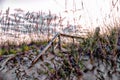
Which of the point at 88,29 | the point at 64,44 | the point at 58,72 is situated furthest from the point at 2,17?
the point at 58,72

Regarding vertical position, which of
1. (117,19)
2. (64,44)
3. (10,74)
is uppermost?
(117,19)

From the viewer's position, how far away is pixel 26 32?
968 centimetres

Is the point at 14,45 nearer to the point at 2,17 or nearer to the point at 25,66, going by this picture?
the point at 2,17

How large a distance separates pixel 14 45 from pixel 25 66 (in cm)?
325

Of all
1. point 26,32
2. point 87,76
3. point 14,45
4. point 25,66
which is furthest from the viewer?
point 26,32

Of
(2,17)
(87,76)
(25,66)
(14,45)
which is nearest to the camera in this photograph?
(87,76)

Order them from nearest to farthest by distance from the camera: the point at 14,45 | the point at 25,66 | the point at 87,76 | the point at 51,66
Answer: the point at 87,76 < the point at 51,66 < the point at 25,66 < the point at 14,45

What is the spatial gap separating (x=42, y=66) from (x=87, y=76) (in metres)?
0.84

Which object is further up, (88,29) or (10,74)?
(88,29)

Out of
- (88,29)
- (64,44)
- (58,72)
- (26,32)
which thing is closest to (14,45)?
(26,32)

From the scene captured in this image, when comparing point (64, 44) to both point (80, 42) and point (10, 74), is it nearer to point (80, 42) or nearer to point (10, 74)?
point (80, 42)

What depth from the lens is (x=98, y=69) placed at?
5070 mm

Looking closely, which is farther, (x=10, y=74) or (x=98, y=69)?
(x=10, y=74)

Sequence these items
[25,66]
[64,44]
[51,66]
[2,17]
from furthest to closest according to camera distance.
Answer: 1. [2,17]
2. [64,44]
3. [25,66]
4. [51,66]
